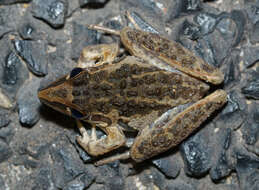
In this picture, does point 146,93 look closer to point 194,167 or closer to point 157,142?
point 157,142

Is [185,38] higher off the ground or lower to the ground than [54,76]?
higher

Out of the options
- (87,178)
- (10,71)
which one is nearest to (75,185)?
(87,178)

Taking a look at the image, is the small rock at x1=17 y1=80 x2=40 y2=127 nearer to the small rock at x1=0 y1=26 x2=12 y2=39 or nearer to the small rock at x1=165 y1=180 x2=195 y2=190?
the small rock at x1=0 y1=26 x2=12 y2=39

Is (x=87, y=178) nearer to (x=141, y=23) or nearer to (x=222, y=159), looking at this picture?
(x=222, y=159)

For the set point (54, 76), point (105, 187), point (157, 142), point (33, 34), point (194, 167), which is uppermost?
point (33, 34)

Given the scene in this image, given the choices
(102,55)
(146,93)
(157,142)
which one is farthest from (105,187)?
(102,55)

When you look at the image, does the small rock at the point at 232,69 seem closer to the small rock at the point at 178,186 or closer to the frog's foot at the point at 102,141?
the small rock at the point at 178,186

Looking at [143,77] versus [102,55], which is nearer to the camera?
[143,77]
